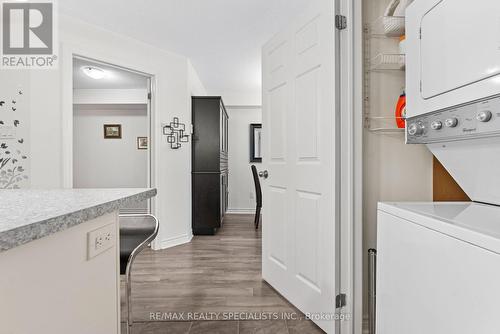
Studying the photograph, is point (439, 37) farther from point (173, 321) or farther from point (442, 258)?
point (173, 321)

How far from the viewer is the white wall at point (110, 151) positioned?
605cm

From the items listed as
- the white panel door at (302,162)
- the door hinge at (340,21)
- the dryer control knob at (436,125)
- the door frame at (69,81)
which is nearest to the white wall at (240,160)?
the door frame at (69,81)

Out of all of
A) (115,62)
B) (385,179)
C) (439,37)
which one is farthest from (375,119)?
(115,62)

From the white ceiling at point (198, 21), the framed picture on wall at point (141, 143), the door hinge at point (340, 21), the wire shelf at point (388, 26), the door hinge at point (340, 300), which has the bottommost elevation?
the door hinge at point (340, 300)

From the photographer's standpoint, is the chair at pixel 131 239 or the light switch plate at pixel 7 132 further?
the light switch plate at pixel 7 132

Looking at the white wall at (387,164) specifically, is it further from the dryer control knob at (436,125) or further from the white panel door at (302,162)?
the dryer control knob at (436,125)

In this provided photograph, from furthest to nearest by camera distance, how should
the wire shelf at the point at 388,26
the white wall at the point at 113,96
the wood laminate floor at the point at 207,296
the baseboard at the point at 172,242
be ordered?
the white wall at the point at 113,96 → the baseboard at the point at 172,242 → the wood laminate floor at the point at 207,296 → the wire shelf at the point at 388,26

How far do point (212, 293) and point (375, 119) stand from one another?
173 cm

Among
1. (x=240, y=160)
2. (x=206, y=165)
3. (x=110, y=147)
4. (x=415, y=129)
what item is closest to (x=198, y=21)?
(x=206, y=165)

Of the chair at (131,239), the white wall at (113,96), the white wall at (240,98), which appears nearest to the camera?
the chair at (131,239)

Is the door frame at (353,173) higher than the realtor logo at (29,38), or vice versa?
the realtor logo at (29,38)

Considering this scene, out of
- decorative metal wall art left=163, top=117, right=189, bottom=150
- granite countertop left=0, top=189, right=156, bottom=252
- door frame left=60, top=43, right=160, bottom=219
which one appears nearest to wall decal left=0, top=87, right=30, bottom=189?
door frame left=60, top=43, right=160, bottom=219

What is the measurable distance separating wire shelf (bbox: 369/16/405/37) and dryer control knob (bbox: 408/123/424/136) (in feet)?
2.17

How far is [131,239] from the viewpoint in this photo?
1469 millimetres
